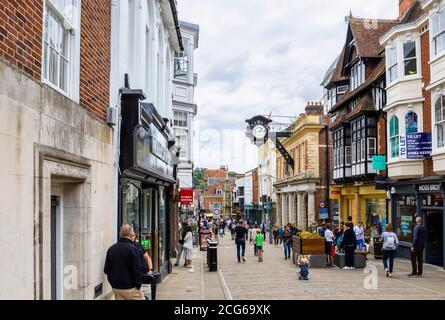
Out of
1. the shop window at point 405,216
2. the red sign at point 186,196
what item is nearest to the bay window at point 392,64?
the shop window at point 405,216

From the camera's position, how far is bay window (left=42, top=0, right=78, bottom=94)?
6.35m

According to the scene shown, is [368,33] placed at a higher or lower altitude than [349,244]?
higher

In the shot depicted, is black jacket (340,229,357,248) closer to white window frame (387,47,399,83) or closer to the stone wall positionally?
white window frame (387,47,399,83)

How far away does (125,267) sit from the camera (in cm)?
750

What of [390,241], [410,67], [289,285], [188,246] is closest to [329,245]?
[390,241]

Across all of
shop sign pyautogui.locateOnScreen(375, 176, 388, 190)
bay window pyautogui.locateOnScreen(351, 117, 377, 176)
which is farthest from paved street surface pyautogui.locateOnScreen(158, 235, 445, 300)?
bay window pyautogui.locateOnScreen(351, 117, 377, 176)

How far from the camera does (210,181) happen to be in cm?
12225

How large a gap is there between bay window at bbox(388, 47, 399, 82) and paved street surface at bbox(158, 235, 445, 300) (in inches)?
307

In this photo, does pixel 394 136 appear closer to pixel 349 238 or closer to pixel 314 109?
pixel 349 238

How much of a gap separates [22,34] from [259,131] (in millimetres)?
45707

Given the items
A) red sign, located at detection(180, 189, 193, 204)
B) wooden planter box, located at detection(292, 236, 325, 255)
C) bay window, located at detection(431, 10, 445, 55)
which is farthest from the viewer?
red sign, located at detection(180, 189, 193, 204)

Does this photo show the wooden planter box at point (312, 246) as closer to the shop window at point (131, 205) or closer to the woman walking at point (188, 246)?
the woman walking at point (188, 246)

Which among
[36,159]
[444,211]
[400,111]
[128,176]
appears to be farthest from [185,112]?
[36,159]

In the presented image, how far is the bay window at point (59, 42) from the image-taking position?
6.35 metres
